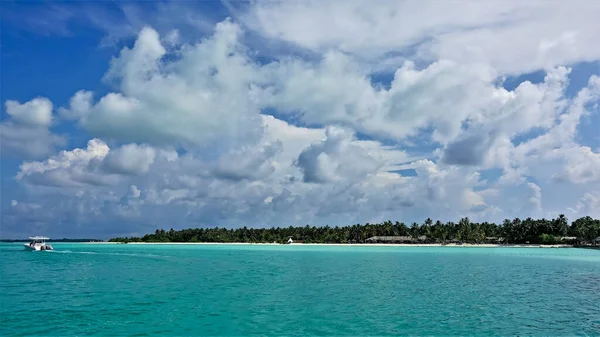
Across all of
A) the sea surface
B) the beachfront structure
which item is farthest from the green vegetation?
the sea surface

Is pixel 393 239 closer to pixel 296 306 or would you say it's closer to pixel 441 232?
pixel 441 232

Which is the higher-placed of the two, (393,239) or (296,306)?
(393,239)

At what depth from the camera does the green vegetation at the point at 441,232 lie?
145625 millimetres

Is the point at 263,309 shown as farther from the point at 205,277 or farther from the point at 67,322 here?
the point at 205,277

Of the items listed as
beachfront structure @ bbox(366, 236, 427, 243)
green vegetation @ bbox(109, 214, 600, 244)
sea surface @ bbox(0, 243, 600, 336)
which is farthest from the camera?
beachfront structure @ bbox(366, 236, 427, 243)

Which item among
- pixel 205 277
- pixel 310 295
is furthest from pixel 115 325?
pixel 205 277

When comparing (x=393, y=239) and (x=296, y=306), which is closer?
(x=296, y=306)

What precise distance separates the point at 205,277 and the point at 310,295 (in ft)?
49.0

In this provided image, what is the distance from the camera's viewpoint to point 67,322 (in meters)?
20.8

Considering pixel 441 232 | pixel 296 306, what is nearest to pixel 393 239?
pixel 441 232

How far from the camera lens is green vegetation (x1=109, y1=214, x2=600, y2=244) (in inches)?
5733

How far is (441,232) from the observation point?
164875mm

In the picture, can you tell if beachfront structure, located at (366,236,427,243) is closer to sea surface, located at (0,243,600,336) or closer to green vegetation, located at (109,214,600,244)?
green vegetation, located at (109,214,600,244)

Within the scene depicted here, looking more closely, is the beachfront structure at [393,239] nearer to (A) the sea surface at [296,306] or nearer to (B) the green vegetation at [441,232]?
(B) the green vegetation at [441,232]
